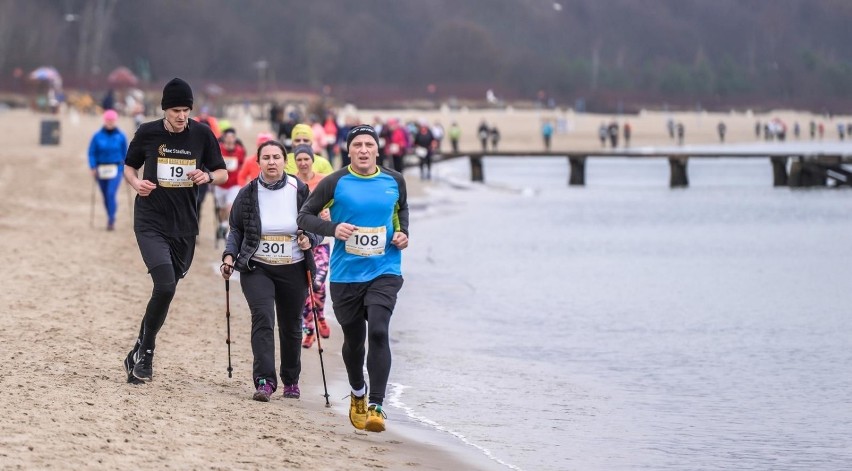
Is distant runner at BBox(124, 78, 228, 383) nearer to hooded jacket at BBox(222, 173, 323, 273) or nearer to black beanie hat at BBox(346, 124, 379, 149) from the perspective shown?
hooded jacket at BBox(222, 173, 323, 273)

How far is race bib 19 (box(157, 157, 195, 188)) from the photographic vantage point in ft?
28.5

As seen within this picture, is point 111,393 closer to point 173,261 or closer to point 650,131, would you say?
point 173,261

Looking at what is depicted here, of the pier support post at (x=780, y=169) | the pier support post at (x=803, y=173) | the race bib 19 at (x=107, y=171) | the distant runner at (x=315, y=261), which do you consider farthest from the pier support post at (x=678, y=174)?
the distant runner at (x=315, y=261)

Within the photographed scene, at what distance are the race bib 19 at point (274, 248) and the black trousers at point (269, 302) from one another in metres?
0.05

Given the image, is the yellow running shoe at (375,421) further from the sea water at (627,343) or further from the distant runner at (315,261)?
the distant runner at (315,261)

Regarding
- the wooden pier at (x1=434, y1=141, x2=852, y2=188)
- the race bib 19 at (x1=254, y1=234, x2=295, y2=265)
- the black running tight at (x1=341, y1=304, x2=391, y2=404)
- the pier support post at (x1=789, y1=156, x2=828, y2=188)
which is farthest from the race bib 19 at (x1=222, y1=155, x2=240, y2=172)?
the pier support post at (x1=789, y1=156, x2=828, y2=188)

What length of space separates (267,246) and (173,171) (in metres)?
0.68

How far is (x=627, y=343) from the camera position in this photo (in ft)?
45.4

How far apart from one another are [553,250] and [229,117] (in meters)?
73.9

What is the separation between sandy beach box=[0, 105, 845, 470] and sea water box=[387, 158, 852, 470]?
813mm

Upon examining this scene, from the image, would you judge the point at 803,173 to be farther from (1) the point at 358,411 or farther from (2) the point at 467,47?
(2) the point at 467,47

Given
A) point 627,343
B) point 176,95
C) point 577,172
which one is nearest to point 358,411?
point 176,95

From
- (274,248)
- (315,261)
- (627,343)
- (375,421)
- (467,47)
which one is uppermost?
(467,47)

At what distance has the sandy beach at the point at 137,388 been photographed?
278 inches
